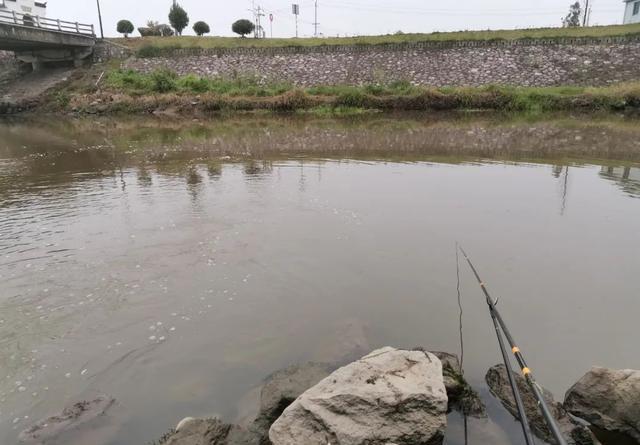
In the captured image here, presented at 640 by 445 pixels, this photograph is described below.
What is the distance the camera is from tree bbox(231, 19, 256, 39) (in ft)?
159

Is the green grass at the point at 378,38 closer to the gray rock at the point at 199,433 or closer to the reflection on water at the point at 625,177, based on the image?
the reflection on water at the point at 625,177

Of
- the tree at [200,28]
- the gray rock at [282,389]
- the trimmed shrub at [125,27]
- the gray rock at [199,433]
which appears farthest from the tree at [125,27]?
the gray rock at [199,433]

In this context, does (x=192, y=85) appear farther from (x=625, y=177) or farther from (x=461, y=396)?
(x=461, y=396)

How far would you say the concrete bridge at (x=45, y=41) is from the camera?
35253 mm

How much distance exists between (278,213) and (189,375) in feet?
19.0

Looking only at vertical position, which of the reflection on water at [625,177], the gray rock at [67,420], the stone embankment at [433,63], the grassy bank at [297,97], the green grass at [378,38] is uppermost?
the green grass at [378,38]

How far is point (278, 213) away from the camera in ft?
34.1

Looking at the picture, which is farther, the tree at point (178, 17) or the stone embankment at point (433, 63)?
the tree at point (178, 17)

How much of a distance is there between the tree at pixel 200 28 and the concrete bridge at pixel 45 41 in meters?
10.6

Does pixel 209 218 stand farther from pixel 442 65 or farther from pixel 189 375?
pixel 442 65

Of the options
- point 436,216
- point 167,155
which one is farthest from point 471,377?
point 167,155

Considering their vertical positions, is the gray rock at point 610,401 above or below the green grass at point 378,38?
below

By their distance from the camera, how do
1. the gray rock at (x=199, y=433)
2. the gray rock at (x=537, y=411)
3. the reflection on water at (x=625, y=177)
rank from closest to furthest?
the gray rock at (x=199, y=433) < the gray rock at (x=537, y=411) < the reflection on water at (x=625, y=177)

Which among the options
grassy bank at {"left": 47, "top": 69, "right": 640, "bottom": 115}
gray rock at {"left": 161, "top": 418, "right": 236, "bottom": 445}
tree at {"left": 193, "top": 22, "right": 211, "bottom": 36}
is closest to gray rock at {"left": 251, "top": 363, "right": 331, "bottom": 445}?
gray rock at {"left": 161, "top": 418, "right": 236, "bottom": 445}
